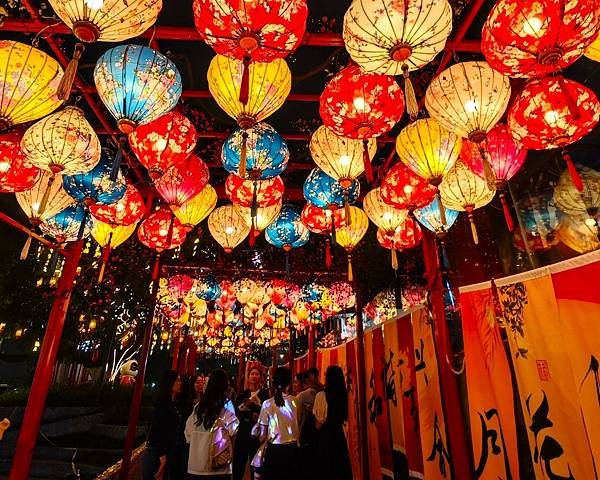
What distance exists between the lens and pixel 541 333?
305 cm

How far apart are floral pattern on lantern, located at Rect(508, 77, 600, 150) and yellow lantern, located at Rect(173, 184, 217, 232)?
3470 millimetres

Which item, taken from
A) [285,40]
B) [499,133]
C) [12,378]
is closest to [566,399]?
[499,133]

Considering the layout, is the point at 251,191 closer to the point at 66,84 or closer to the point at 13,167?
the point at 66,84

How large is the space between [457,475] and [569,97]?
4090mm

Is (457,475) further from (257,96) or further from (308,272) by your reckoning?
(308,272)

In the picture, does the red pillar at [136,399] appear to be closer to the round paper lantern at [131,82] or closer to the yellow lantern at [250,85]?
the round paper lantern at [131,82]

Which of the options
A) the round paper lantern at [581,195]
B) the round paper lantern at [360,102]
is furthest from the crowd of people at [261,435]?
the round paper lantern at [581,195]

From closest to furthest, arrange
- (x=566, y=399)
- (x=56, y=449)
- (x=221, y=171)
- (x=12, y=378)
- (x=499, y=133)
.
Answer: (x=566, y=399) < (x=499, y=133) < (x=221, y=171) < (x=56, y=449) < (x=12, y=378)

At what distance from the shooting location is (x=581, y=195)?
355 cm

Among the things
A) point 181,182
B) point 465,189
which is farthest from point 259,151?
point 465,189

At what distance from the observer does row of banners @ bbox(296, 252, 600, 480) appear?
105 inches

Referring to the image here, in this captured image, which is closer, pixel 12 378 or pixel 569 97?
pixel 569 97

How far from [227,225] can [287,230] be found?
0.89 meters

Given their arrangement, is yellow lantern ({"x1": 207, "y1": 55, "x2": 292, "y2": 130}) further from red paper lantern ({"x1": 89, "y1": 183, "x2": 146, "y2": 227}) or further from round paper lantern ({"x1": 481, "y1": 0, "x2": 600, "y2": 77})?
red paper lantern ({"x1": 89, "y1": 183, "x2": 146, "y2": 227})
